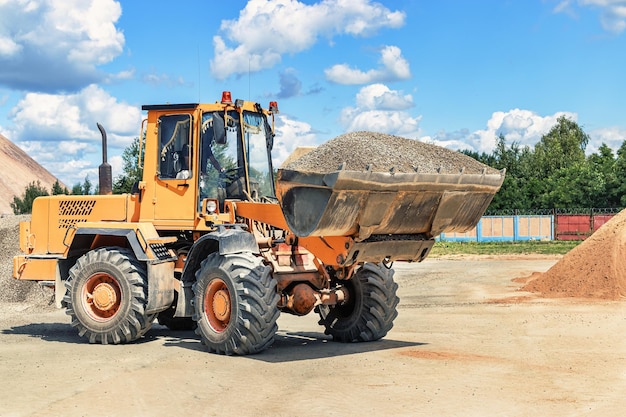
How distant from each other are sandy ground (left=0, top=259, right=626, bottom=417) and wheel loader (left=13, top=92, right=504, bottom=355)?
0.56 meters

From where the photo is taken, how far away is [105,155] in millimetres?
14164

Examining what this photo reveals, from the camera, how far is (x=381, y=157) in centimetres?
1069

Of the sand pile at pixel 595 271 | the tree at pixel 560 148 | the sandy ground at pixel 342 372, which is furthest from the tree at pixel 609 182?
the sandy ground at pixel 342 372

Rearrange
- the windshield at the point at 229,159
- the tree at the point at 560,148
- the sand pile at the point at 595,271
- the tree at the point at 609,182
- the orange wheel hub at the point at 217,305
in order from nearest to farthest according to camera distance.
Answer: the orange wheel hub at the point at 217,305, the windshield at the point at 229,159, the sand pile at the point at 595,271, the tree at the point at 609,182, the tree at the point at 560,148

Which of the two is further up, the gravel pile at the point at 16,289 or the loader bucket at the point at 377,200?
the loader bucket at the point at 377,200

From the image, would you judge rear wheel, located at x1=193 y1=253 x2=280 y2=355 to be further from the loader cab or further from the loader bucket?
the loader cab

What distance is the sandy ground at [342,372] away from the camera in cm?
844

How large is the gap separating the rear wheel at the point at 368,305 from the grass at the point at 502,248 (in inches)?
1147

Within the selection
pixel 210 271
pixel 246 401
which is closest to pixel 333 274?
pixel 210 271

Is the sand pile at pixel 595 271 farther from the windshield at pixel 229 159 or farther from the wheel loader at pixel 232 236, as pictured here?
the windshield at pixel 229 159

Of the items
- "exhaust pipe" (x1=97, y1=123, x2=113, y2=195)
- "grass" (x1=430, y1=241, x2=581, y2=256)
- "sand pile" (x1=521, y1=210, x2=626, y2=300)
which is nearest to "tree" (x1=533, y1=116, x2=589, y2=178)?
"grass" (x1=430, y1=241, x2=581, y2=256)

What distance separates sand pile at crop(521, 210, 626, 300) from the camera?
67.7 ft

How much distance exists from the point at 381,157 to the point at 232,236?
2.41 m

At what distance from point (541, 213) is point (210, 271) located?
50851 millimetres
